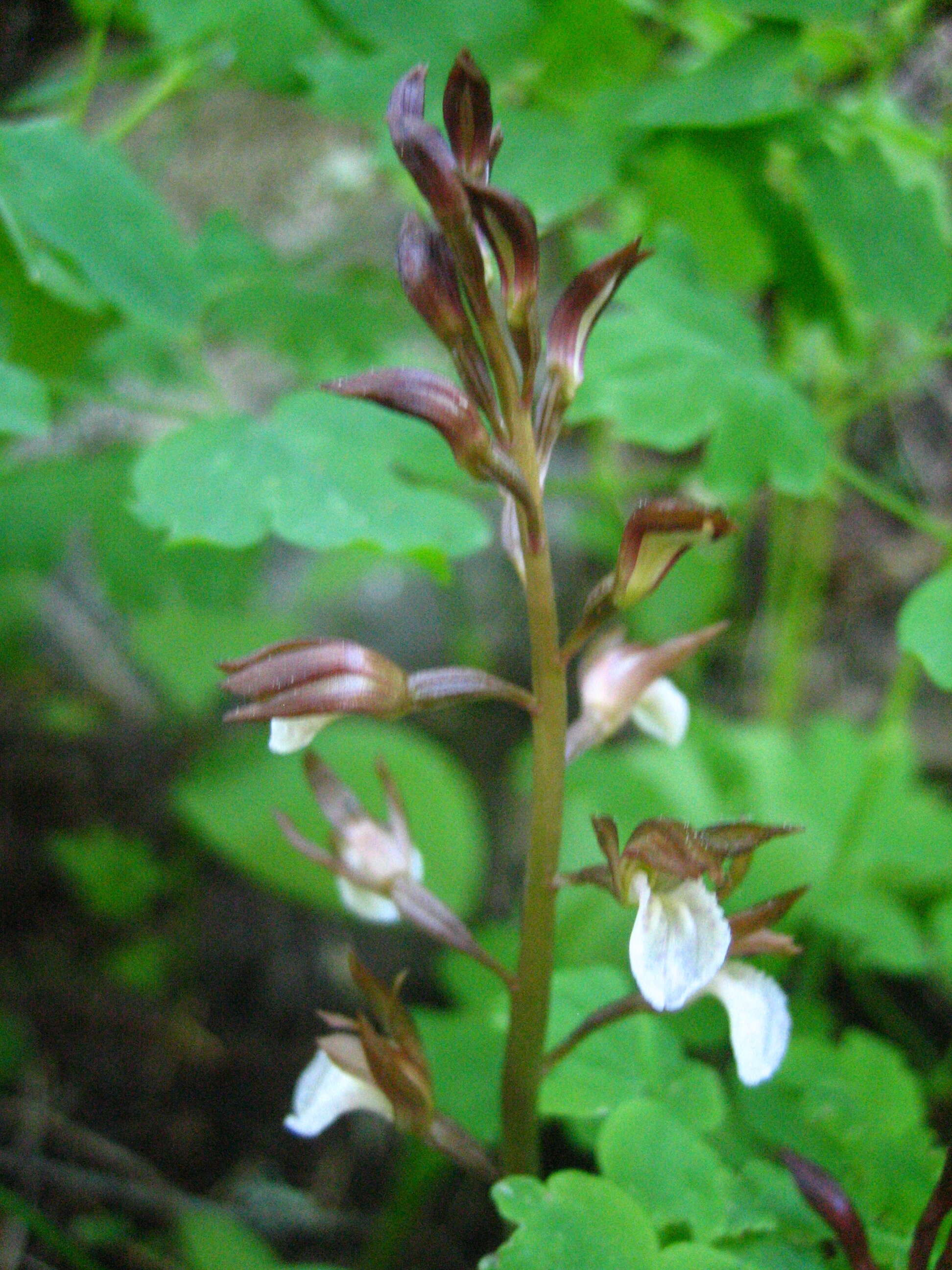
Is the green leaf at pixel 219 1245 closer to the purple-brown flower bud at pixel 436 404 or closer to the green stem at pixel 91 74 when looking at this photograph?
the purple-brown flower bud at pixel 436 404

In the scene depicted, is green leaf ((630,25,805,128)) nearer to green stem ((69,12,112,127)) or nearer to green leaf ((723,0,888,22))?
green leaf ((723,0,888,22))

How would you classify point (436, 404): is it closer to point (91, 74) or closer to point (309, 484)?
point (309, 484)

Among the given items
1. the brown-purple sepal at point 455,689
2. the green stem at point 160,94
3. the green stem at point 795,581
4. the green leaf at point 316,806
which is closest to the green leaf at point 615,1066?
the brown-purple sepal at point 455,689

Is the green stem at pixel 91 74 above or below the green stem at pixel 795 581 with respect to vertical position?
above

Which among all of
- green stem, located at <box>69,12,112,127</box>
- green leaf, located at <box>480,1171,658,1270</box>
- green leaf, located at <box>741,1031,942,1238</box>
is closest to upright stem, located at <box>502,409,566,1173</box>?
green leaf, located at <box>480,1171,658,1270</box>

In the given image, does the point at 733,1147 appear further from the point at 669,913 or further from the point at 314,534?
the point at 314,534

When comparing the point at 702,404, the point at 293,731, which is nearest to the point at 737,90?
the point at 702,404

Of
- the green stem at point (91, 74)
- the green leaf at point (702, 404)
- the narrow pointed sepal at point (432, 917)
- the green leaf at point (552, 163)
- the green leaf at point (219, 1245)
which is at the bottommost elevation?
the green leaf at point (219, 1245)
